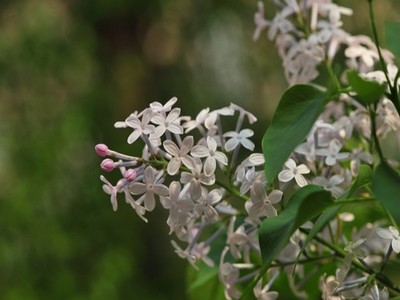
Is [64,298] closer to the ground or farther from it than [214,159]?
closer to the ground

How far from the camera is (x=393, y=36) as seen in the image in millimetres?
460

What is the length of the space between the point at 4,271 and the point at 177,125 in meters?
1.83

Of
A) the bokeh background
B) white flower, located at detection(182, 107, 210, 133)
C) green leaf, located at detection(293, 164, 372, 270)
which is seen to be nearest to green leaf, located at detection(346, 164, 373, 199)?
green leaf, located at detection(293, 164, 372, 270)

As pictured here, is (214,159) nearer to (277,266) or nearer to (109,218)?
(277,266)

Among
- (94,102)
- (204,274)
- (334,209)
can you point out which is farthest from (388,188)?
(94,102)

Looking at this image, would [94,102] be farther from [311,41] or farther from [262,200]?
[262,200]

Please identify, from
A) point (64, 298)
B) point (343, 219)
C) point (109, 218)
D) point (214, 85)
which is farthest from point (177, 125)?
point (214, 85)

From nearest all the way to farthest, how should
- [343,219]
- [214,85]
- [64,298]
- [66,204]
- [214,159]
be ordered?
[214,159] → [343,219] → [64,298] → [66,204] → [214,85]

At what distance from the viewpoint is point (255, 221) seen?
0.49 m

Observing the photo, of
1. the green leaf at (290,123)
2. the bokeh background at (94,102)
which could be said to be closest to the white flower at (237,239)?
the green leaf at (290,123)

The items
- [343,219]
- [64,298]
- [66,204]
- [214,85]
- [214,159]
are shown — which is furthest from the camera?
[214,85]

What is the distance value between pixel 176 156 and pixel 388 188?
0.39 ft

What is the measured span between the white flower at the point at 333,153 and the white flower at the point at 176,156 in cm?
10

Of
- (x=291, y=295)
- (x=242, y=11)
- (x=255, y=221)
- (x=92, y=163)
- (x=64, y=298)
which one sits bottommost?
(x=64, y=298)
